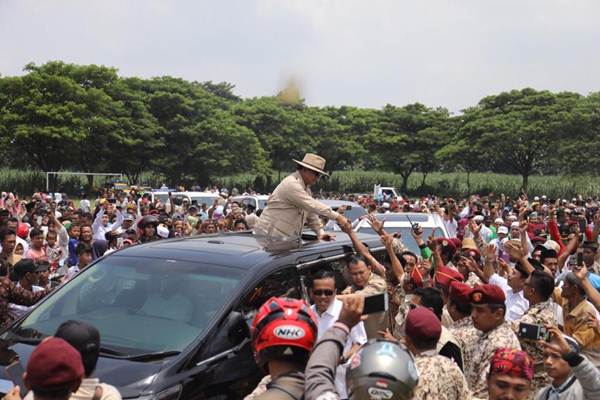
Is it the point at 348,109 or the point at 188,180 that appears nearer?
the point at 188,180

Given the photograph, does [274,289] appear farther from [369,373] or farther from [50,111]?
[50,111]

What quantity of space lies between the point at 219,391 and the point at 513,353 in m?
1.91

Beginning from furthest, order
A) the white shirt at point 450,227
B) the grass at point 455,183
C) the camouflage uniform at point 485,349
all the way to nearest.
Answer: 1. the grass at point 455,183
2. the white shirt at point 450,227
3. the camouflage uniform at point 485,349

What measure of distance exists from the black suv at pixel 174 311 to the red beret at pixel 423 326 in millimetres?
1535

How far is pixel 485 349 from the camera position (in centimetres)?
360

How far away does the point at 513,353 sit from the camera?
2934mm

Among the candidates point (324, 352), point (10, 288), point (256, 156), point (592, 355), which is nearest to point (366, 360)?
point (324, 352)

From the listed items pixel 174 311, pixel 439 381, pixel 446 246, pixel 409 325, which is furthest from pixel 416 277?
pixel 439 381

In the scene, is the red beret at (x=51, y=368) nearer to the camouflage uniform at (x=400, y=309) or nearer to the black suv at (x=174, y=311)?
the black suv at (x=174, y=311)

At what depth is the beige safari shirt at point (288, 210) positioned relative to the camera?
6.12 metres

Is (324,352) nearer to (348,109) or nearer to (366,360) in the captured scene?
(366,360)

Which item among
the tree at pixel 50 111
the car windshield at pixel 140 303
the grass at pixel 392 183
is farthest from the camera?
the grass at pixel 392 183

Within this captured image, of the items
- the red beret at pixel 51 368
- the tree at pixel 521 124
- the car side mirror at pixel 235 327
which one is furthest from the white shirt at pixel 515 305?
the tree at pixel 521 124

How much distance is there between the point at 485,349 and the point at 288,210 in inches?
117
